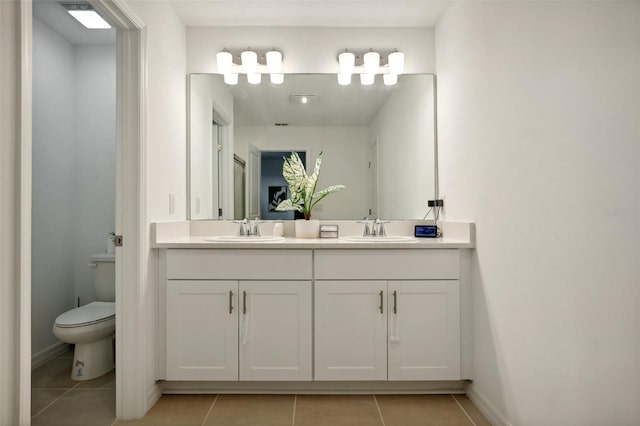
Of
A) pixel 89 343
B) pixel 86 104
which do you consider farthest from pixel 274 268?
pixel 86 104

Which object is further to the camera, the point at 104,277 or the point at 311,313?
the point at 104,277

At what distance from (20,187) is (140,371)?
1108 mm

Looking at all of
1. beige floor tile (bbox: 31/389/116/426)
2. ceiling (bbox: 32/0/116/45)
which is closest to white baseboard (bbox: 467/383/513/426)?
beige floor tile (bbox: 31/389/116/426)

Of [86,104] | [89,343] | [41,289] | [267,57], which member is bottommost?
[89,343]

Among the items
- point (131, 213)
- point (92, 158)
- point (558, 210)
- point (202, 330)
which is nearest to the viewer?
point (558, 210)

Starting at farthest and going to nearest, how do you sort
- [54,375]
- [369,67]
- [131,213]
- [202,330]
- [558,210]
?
[369,67] → [54,375] → [202,330] → [131,213] → [558,210]

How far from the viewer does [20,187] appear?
1.08m

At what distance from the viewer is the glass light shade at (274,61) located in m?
2.50

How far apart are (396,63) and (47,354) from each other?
304 cm

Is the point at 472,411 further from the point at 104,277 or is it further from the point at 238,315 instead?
the point at 104,277

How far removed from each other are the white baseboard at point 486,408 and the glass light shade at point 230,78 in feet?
7.65

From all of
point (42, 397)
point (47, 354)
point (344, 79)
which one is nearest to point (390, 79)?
point (344, 79)

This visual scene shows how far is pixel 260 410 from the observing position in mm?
1880

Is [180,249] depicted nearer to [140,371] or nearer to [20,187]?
[140,371]
